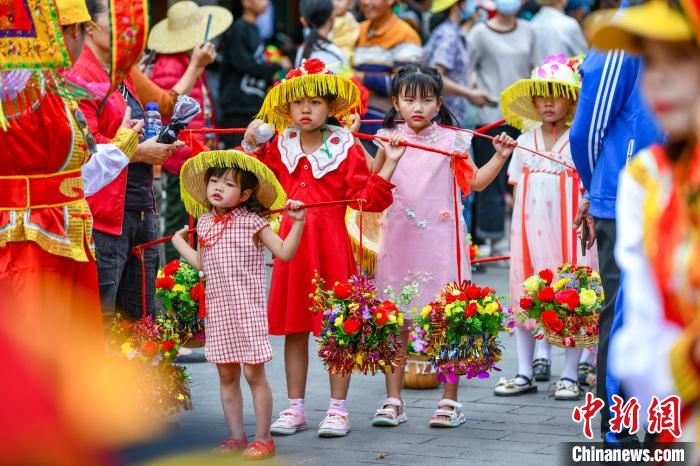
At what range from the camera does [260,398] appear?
565 centimetres

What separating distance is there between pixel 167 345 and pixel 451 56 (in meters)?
5.75

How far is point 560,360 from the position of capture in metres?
8.01

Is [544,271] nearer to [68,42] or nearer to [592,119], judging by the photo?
[592,119]

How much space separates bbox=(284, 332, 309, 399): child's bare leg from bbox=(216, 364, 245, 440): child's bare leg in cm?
51

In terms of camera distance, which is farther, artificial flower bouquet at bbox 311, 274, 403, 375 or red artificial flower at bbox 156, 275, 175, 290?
red artificial flower at bbox 156, 275, 175, 290

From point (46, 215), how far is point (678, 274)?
8.71 ft

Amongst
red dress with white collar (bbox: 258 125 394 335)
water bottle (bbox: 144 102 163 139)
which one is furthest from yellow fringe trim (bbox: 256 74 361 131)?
water bottle (bbox: 144 102 163 139)

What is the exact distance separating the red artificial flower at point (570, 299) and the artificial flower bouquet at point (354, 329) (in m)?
1.07

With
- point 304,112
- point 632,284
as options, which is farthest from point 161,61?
point 632,284

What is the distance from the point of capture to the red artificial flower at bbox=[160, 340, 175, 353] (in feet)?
18.6

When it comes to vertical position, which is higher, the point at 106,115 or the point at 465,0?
the point at 465,0

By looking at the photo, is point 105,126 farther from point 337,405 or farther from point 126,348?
point 337,405

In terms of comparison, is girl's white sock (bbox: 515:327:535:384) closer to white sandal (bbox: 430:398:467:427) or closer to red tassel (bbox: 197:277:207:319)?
white sandal (bbox: 430:398:467:427)

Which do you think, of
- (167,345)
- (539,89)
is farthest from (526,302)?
(167,345)
